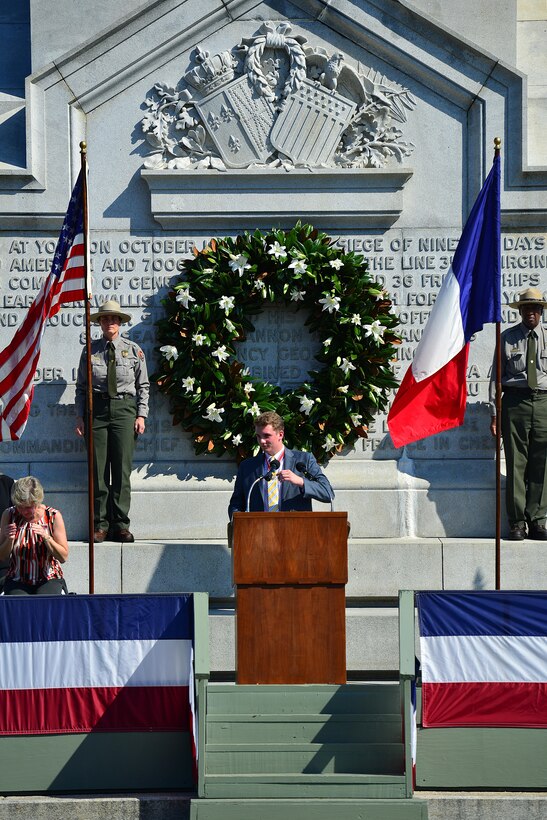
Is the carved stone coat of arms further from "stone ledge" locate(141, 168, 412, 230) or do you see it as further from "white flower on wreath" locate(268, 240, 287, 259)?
"white flower on wreath" locate(268, 240, 287, 259)

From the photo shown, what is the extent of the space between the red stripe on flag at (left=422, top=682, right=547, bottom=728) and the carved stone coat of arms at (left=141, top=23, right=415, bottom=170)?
5082 mm

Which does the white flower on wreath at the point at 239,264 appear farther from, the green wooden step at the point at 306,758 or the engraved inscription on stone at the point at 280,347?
the green wooden step at the point at 306,758

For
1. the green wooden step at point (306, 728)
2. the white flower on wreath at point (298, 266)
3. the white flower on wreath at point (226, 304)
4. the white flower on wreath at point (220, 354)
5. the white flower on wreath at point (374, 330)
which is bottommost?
the green wooden step at point (306, 728)

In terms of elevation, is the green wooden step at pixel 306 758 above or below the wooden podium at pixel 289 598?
below

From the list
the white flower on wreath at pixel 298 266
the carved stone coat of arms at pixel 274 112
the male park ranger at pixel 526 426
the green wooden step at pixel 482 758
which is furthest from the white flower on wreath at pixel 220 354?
the green wooden step at pixel 482 758

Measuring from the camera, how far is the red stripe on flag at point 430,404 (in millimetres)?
8555

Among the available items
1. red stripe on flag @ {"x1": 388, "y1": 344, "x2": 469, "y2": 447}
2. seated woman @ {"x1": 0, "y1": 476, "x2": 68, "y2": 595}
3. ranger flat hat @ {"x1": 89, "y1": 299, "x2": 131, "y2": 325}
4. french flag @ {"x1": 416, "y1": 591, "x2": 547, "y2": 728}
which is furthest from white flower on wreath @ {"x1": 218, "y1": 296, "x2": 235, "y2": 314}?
french flag @ {"x1": 416, "y1": 591, "x2": 547, "y2": 728}

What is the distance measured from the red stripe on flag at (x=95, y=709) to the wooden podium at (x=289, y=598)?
58cm

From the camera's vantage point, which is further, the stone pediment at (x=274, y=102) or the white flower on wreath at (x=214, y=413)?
the stone pediment at (x=274, y=102)

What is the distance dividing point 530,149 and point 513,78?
645mm

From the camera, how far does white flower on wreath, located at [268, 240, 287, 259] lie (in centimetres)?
1030

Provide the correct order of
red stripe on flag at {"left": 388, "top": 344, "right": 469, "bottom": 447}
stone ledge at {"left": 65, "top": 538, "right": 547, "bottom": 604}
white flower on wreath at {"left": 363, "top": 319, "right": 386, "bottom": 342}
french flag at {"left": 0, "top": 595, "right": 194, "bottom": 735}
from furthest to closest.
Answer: white flower on wreath at {"left": 363, "top": 319, "right": 386, "bottom": 342} → stone ledge at {"left": 65, "top": 538, "right": 547, "bottom": 604} → red stripe on flag at {"left": 388, "top": 344, "right": 469, "bottom": 447} → french flag at {"left": 0, "top": 595, "right": 194, "bottom": 735}

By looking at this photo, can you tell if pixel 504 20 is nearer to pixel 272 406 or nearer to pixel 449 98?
pixel 449 98

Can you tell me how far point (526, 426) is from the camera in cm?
995
